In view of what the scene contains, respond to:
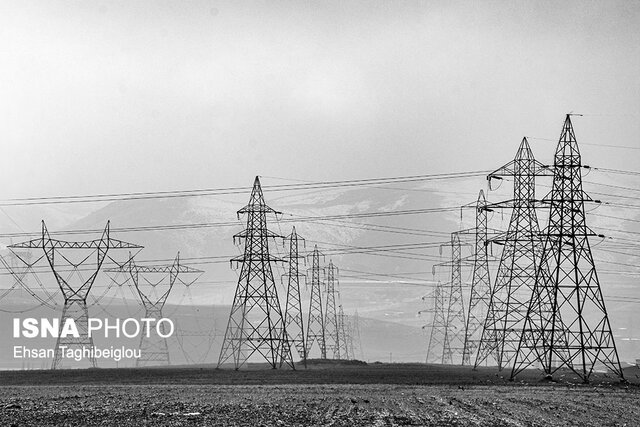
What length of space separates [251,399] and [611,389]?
22779 millimetres

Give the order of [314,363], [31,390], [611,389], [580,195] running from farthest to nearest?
1. [314,363]
2. [580,195]
3. [611,389]
4. [31,390]

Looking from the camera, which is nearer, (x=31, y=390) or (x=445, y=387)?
(x=31, y=390)

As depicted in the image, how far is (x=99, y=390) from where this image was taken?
50.5 meters

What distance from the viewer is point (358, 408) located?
1439 inches

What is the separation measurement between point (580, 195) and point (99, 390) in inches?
1343

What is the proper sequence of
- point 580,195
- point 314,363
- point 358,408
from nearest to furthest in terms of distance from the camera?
1. point 358,408
2. point 580,195
3. point 314,363

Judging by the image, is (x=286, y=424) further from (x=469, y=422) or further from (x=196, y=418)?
(x=469, y=422)

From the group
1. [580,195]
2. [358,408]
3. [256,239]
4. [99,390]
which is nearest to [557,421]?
[358,408]

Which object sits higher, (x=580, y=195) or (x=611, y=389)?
(x=580, y=195)

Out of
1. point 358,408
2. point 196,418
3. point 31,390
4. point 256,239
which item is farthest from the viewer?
point 256,239

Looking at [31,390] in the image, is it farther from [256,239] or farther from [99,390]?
[256,239]

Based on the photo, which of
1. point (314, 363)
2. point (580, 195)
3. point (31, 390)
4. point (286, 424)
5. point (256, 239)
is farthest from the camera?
point (314, 363)

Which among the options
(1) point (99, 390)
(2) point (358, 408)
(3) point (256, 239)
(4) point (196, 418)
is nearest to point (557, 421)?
(2) point (358, 408)

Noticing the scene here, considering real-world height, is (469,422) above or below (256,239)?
below
